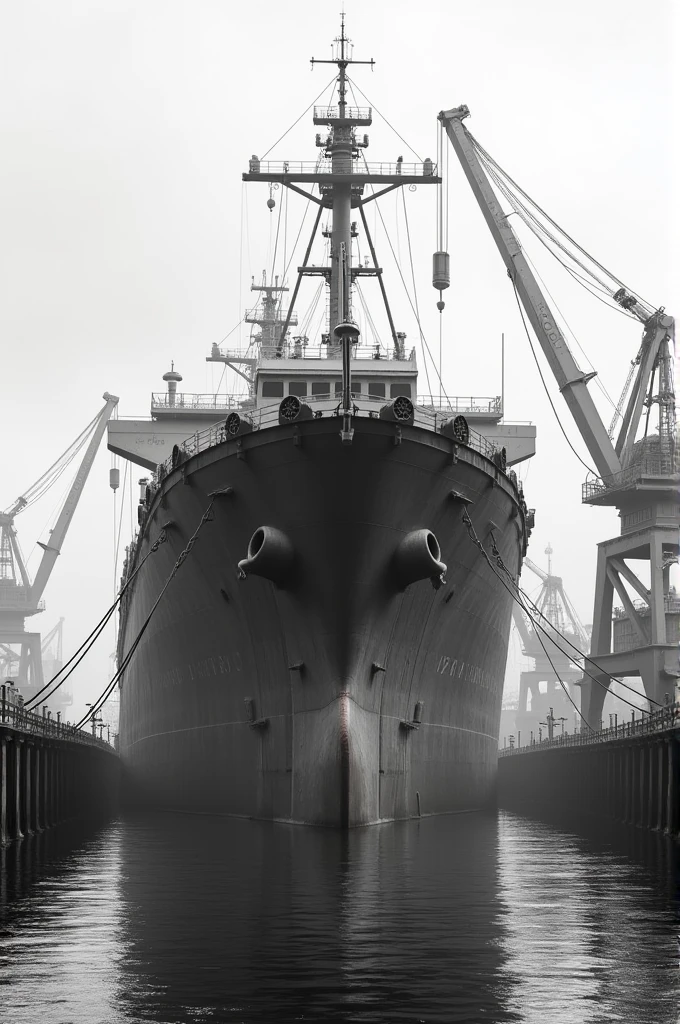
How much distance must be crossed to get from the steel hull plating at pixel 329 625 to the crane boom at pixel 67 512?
231 feet

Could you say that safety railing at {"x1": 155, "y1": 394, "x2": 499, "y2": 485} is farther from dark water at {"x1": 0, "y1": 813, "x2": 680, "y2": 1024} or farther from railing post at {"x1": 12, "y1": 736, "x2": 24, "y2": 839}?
dark water at {"x1": 0, "y1": 813, "x2": 680, "y2": 1024}

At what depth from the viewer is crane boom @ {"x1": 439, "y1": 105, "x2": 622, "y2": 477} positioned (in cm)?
4688

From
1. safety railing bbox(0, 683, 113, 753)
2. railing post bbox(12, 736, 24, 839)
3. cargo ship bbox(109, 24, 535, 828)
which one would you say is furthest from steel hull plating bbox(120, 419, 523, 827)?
railing post bbox(12, 736, 24, 839)

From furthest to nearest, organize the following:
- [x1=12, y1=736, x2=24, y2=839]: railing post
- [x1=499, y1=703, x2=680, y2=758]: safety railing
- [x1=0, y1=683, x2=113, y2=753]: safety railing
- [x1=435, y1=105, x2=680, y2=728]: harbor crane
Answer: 1. [x1=435, y1=105, x2=680, y2=728]: harbor crane
2. [x1=499, y1=703, x2=680, y2=758]: safety railing
3. [x1=12, y1=736, x2=24, y2=839]: railing post
4. [x1=0, y1=683, x2=113, y2=753]: safety railing

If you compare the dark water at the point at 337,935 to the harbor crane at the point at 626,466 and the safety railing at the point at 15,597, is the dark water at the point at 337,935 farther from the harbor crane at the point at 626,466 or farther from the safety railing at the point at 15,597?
the safety railing at the point at 15,597

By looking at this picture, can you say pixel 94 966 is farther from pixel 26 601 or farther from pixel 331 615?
pixel 26 601

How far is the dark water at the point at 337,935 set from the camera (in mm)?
8508

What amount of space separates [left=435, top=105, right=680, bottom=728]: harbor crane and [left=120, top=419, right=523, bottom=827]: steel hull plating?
1824 cm

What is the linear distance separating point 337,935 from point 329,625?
10.2 meters

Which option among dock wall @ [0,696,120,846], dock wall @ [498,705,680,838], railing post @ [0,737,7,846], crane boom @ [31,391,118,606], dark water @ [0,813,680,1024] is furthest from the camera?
crane boom @ [31,391,118,606]

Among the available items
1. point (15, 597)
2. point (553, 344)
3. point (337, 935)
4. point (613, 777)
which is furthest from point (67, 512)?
point (337, 935)

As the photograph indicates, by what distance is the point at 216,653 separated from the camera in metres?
25.0

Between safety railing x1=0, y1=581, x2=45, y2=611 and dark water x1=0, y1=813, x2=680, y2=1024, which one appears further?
safety railing x1=0, y1=581, x2=45, y2=611

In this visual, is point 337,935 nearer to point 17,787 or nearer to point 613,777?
point 17,787
